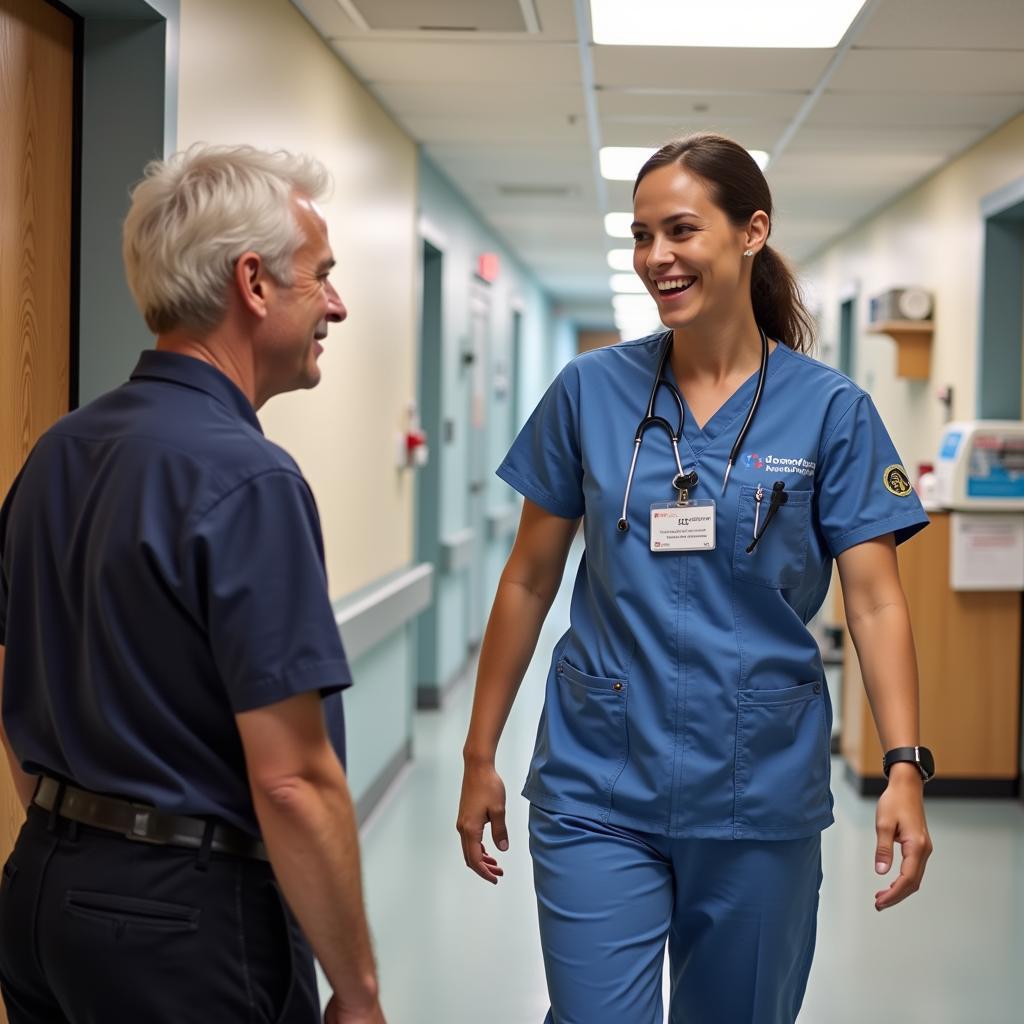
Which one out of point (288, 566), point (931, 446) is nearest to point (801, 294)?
point (288, 566)

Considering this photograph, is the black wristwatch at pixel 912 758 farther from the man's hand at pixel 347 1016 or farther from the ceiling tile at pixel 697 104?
the ceiling tile at pixel 697 104

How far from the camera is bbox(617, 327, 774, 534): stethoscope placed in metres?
1.81

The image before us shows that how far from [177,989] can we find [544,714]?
0.77 m

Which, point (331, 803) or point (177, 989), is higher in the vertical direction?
point (331, 803)

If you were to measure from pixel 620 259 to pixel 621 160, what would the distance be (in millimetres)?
4125

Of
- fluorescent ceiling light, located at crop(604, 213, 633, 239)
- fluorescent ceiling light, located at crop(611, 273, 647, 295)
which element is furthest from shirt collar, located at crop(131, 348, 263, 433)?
fluorescent ceiling light, located at crop(611, 273, 647, 295)

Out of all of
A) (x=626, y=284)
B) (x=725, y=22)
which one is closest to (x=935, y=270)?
(x=725, y=22)

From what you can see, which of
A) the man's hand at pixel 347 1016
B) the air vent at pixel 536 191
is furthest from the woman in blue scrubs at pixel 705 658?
the air vent at pixel 536 191

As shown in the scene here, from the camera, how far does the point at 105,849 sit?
1.22 metres

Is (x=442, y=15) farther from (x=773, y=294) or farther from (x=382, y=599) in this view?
(x=773, y=294)

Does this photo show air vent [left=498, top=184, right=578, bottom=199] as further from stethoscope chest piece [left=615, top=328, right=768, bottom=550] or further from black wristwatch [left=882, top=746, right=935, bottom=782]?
black wristwatch [left=882, top=746, right=935, bottom=782]

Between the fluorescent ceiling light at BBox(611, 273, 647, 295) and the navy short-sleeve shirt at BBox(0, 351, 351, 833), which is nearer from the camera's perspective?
the navy short-sleeve shirt at BBox(0, 351, 351, 833)

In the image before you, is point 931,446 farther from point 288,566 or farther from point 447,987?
point 288,566

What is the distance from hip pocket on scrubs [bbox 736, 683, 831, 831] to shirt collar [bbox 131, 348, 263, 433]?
836 mm
